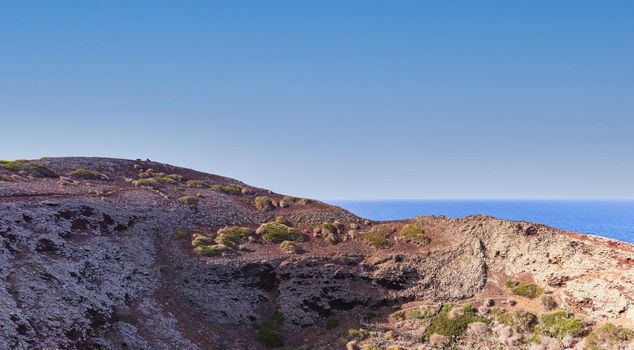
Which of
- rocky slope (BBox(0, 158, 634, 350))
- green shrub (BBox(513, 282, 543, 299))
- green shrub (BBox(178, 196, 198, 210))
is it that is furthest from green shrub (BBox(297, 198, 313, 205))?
green shrub (BBox(513, 282, 543, 299))

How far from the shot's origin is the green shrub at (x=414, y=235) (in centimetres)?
5132

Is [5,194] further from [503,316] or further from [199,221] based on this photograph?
[503,316]

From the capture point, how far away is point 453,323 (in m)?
38.1

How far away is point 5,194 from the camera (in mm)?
42375

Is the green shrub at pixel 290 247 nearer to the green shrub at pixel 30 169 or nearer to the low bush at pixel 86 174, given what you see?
the low bush at pixel 86 174

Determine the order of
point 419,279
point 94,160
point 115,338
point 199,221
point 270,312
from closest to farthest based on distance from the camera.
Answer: point 115,338 < point 270,312 < point 419,279 < point 199,221 < point 94,160

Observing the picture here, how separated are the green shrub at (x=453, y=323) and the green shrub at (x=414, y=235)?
1261 cm

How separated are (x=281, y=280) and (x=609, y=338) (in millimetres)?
28685

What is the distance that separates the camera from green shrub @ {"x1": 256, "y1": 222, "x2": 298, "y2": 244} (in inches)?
2078

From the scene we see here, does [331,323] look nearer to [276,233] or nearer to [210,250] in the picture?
[210,250]

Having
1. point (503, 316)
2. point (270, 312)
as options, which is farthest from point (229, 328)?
point (503, 316)

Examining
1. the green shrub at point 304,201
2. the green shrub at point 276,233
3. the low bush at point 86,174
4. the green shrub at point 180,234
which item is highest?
the low bush at point 86,174

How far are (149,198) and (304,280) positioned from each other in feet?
84.1

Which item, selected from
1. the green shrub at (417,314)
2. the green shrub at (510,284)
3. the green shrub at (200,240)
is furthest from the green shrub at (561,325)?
the green shrub at (200,240)
